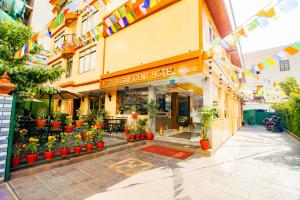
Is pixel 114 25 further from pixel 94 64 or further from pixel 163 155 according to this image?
pixel 163 155

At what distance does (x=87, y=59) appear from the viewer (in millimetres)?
12891

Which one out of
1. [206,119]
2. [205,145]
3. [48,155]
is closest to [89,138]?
[48,155]

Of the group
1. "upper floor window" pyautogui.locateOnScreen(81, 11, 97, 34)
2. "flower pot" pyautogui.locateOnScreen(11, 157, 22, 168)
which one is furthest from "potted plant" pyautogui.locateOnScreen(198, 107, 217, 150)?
"upper floor window" pyautogui.locateOnScreen(81, 11, 97, 34)

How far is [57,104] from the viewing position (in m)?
16.5

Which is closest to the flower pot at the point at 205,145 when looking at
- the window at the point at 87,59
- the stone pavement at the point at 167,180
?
the stone pavement at the point at 167,180

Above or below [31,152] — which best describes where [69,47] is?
above

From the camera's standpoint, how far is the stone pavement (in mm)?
3188

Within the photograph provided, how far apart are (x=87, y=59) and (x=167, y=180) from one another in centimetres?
1213

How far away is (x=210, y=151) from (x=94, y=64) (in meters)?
10.5

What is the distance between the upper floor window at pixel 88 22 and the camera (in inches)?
498

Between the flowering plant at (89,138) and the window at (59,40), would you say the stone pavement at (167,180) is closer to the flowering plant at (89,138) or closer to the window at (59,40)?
the flowering plant at (89,138)

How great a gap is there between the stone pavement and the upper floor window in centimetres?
1175

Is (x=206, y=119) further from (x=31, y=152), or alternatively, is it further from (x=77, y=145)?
(x=31, y=152)

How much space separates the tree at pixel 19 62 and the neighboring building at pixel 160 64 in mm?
4064
